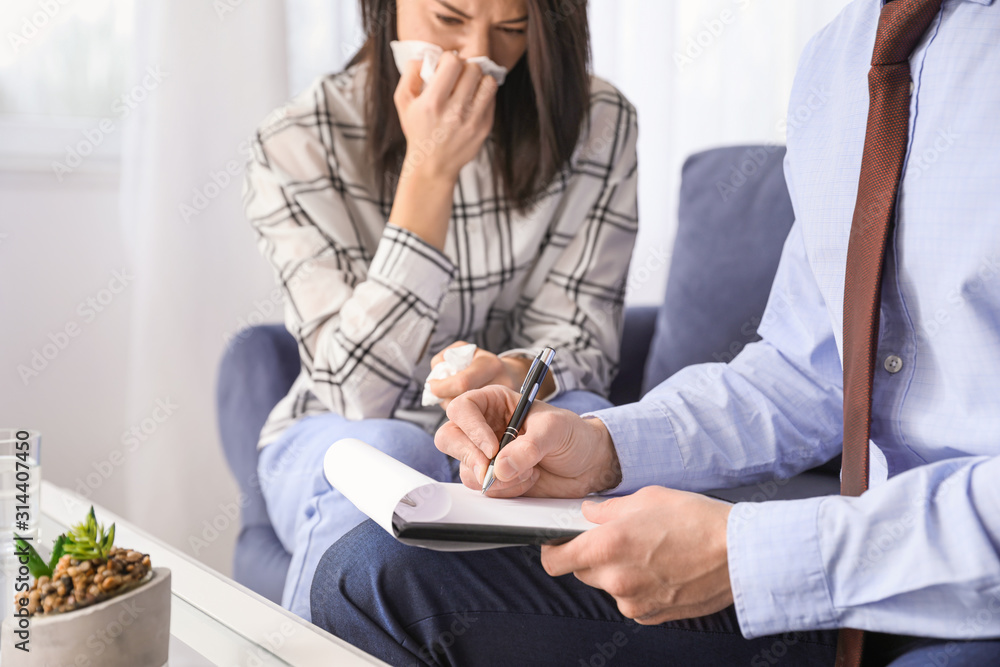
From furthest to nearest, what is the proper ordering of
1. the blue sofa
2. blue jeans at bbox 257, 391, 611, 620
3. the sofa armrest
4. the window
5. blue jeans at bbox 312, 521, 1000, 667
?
the window
the sofa armrest
the blue sofa
blue jeans at bbox 257, 391, 611, 620
blue jeans at bbox 312, 521, 1000, 667

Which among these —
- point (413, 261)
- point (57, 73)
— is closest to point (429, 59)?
point (413, 261)

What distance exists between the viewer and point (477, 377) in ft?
3.14

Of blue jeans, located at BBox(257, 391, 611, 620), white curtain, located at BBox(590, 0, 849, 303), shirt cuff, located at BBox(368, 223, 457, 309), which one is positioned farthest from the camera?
white curtain, located at BBox(590, 0, 849, 303)

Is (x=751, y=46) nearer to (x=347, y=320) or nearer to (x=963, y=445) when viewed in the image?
(x=347, y=320)

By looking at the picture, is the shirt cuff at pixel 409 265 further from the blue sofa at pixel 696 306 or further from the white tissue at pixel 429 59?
the blue sofa at pixel 696 306

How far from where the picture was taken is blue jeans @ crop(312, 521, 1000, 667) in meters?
0.65

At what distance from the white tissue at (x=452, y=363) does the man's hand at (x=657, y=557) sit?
0.40m

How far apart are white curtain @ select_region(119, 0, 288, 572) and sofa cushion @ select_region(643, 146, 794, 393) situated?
3.20 ft

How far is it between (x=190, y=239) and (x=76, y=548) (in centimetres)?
124

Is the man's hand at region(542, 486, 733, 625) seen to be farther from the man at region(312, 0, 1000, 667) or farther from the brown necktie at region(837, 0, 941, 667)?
the brown necktie at region(837, 0, 941, 667)

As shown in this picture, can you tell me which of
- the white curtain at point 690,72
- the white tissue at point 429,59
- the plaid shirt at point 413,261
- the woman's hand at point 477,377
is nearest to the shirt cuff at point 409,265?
the plaid shirt at point 413,261

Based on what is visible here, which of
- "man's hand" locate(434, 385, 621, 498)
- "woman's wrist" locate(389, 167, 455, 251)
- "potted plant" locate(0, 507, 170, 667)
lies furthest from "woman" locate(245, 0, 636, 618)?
"potted plant" locate(0, 507, 170, 667)

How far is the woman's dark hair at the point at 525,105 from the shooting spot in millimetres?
1144

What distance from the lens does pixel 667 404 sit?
30.7 inches
